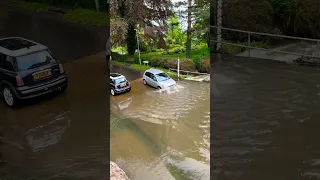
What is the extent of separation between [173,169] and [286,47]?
3.13 m

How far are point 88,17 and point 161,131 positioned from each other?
3.34 feet

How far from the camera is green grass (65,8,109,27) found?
303 centimetres

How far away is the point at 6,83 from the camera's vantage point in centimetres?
282

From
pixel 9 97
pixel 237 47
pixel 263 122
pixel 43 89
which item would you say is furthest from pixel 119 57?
pixel 237 47

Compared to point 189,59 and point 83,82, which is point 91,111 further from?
point 189,59

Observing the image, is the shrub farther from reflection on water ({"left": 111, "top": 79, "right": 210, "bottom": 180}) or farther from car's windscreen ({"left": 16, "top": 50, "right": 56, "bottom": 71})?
car's windscreen ({"left": 16, "top": 50, "right": 56, "bottom": 71})

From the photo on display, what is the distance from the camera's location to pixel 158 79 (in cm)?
313

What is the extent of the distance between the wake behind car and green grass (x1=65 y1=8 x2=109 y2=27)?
0.49m

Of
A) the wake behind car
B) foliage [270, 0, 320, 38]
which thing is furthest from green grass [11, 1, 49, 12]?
foliage [270, 0, 320, 38]

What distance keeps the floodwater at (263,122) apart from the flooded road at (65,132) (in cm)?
94

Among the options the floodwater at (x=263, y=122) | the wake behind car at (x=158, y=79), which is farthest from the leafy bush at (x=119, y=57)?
the floodwater at (x=263, y=122)

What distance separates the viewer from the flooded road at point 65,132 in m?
2.87

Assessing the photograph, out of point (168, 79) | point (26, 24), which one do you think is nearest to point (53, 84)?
point (26, 24)

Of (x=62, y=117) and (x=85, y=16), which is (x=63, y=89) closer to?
(x=62, y=117)
